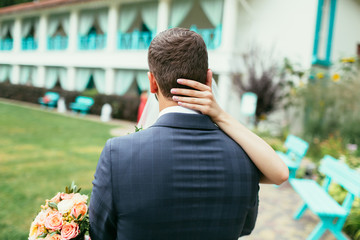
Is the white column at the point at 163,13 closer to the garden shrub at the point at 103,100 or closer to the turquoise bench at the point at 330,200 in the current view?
the garden shrub at the point at 103,100

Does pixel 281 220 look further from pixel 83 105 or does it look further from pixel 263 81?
pixel 83 105

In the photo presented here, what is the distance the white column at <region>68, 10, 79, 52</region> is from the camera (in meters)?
18.0

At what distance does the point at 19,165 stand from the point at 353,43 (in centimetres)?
1331

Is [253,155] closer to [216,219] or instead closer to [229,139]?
[229,139]

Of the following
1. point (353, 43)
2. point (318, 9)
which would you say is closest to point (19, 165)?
point (318, 9)

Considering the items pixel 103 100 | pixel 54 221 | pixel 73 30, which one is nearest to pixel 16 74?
pixel 73 30

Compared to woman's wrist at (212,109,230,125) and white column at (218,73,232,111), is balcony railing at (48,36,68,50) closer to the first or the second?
white column at (218,73,232,111)

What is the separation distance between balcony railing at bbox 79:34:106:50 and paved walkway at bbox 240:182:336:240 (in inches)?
586

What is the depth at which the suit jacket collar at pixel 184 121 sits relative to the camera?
1147mm

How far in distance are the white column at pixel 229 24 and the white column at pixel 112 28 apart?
6.77m

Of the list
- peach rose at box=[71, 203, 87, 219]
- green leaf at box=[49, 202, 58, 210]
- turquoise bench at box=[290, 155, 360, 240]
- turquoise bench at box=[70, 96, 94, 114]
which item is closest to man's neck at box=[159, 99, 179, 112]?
peach rose at box=[71, 203, 87, 219]

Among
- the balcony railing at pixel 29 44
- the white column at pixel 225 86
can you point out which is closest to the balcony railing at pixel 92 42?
the balcony railing at pixel 29 44

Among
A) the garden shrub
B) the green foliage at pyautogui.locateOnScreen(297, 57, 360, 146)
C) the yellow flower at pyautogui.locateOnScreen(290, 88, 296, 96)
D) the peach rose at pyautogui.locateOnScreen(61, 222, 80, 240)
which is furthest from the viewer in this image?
the garden shrub

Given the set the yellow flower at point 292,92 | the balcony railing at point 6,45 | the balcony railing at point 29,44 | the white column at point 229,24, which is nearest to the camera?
the yellow flower at point 292,92
